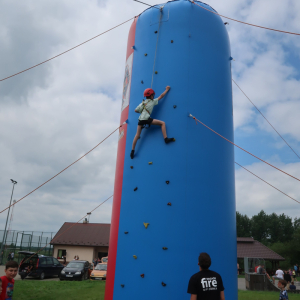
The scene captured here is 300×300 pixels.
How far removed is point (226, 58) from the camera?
7.11 metres

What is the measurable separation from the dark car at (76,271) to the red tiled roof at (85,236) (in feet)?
45.1

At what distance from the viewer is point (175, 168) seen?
5805 mm

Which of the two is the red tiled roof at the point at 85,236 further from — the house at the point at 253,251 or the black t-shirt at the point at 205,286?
the black t-shirt at the point at 205,286

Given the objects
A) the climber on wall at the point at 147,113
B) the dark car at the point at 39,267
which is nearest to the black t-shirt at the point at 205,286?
the climber on wall at the point at 147,113

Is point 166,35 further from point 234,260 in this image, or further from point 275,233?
point 275,233

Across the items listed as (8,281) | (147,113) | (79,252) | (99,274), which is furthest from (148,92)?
(79,252)

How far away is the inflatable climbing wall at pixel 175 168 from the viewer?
17.9 feet

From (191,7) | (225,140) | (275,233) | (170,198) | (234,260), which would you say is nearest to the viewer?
(170,198)

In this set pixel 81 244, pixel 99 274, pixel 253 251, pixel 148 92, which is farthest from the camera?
pixel 253 251

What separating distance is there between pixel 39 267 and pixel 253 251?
24.4m

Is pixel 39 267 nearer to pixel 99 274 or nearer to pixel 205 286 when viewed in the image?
pixel 99 274

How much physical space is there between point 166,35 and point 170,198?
3610 mm

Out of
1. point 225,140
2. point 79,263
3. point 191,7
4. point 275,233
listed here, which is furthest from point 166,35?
point 275,233

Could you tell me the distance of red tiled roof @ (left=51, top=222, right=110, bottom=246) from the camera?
33.8m
